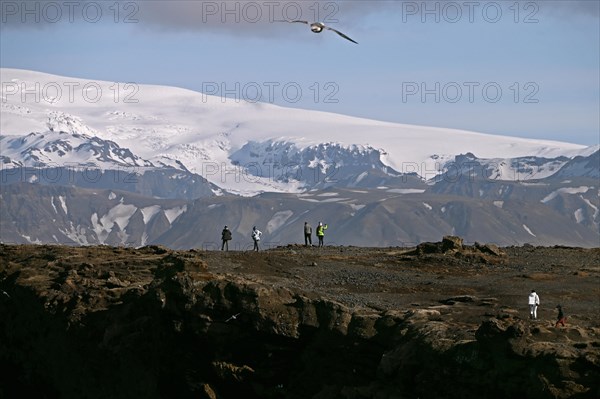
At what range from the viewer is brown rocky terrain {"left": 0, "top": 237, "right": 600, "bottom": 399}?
1820 inches

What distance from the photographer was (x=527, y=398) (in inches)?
1726

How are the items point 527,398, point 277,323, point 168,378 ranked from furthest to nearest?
point 168,378 < point 277,323 < point 527,398

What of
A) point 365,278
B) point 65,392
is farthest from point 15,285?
point 365,278

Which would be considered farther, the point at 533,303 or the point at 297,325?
the point at 297,325

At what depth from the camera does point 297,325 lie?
55281mm

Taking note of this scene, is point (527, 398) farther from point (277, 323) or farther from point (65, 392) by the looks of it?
point (65, 392)

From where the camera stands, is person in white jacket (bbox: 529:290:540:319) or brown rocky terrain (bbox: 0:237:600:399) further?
person in white jacket (bbox: 529:290:540:319)

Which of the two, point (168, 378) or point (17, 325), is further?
point (17, 325)

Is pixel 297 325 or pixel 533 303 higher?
pixel 533 303

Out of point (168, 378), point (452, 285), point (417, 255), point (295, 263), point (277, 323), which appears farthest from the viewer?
point (417, 255)

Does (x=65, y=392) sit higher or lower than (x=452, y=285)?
lower

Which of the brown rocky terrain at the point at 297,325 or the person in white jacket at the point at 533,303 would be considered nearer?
the brown rocky terrain at the point at 297,325

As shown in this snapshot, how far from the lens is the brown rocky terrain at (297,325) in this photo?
152 ft

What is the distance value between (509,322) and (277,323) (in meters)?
11.4
